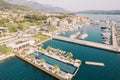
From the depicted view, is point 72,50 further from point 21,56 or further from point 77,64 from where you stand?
point 21,56

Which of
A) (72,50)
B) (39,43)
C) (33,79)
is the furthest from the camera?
(39,43)

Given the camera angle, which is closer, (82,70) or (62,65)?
(82,70)

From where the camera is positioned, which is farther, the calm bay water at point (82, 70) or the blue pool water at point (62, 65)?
the blue pool water at point (62, 65)

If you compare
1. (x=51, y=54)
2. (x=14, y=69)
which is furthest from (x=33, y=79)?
(x=51, y=54)

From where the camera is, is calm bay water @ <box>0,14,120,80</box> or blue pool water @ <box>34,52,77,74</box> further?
blue pool water @ <box>34,52,77,74</box>

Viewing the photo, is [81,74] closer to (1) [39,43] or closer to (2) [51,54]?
(2) [51,54]

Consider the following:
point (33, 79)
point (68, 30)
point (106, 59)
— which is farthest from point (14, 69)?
point (68, 30)

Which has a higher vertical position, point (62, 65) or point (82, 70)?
point (62, 65)

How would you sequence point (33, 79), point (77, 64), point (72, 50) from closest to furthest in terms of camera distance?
point (33, 79) < point (77, 64) < point (72, 50)

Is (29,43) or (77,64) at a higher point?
(29,43)

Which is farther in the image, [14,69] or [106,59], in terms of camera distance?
[106,59]
